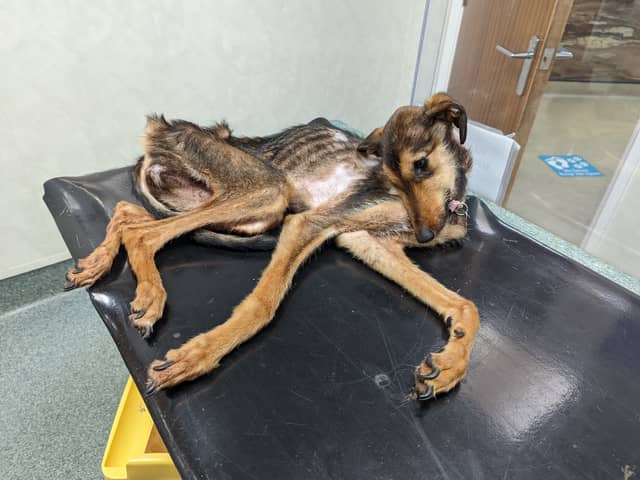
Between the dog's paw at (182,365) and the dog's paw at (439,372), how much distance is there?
0.54 meters

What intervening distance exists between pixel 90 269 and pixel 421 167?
1.18m

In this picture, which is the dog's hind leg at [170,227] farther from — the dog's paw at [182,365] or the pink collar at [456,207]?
the pink collar at [456,207]

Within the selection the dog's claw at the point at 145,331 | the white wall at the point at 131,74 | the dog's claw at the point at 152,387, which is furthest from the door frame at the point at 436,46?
the dog's claw at the point at 152,387

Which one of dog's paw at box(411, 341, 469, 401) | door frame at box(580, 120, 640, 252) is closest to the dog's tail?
dog's paw at box(411, 341, 469, 401)

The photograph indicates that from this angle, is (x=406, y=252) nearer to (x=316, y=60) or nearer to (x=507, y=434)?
(x=507, y=434)

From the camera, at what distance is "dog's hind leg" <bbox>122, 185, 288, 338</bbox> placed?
4.15 feet

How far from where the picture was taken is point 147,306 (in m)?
1.26

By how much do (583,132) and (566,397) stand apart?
3364mm

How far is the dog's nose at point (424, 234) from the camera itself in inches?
60.7

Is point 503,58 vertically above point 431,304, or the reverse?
point 503,58

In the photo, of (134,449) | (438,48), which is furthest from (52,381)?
(438,48)

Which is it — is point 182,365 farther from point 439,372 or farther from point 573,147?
point 573,147

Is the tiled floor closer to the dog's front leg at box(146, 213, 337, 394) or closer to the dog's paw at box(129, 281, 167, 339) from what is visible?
the dog's front leg at box(146, 213, 337, 394)

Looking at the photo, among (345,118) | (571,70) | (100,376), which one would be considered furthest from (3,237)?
(571,70)
